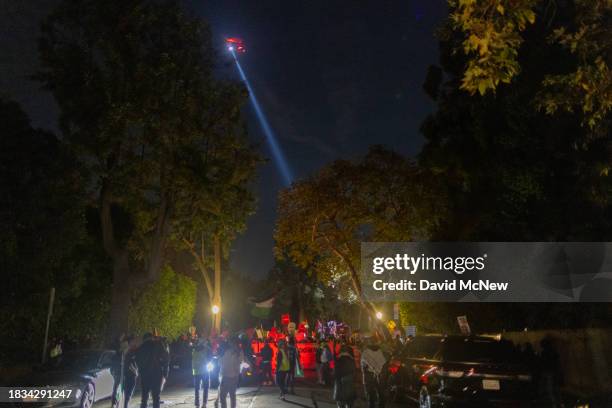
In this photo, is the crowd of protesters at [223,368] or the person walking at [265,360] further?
the person walking at [265,360]

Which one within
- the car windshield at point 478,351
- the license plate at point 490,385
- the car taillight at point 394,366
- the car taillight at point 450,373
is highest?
the car windshield at point 478,351

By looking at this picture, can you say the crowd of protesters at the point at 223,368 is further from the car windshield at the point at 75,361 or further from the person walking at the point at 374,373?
the car windshield at the point at 75,361

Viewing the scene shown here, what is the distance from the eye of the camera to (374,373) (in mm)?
14211

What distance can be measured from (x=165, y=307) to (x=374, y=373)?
24.3 metres

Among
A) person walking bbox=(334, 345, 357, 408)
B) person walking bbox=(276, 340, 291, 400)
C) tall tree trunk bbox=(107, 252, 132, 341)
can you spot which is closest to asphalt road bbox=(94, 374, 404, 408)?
person walking bbox=(276, 340, 291, 400)

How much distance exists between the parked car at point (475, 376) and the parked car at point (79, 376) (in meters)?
6.99

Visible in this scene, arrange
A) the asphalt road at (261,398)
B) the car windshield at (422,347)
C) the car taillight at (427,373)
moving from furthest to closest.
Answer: the asphalt road at (261,398) → the car windshield at (422,347) → the car taillight at (427,373)

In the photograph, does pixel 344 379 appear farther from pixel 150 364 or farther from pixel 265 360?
pixel 265 360

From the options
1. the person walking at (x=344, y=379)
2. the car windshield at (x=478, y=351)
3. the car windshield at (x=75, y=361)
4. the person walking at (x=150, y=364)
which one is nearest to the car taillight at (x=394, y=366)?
the person walking at (x=344, y=379)

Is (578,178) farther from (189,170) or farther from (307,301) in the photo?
(307,301)

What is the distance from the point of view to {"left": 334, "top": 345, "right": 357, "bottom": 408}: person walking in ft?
41.0

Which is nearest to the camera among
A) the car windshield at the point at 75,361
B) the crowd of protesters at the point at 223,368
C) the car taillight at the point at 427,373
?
the car taillight at the point at 427,373

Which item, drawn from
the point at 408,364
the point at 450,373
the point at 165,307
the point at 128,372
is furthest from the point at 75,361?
the point at 165,307

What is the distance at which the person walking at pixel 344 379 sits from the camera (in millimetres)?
12508
